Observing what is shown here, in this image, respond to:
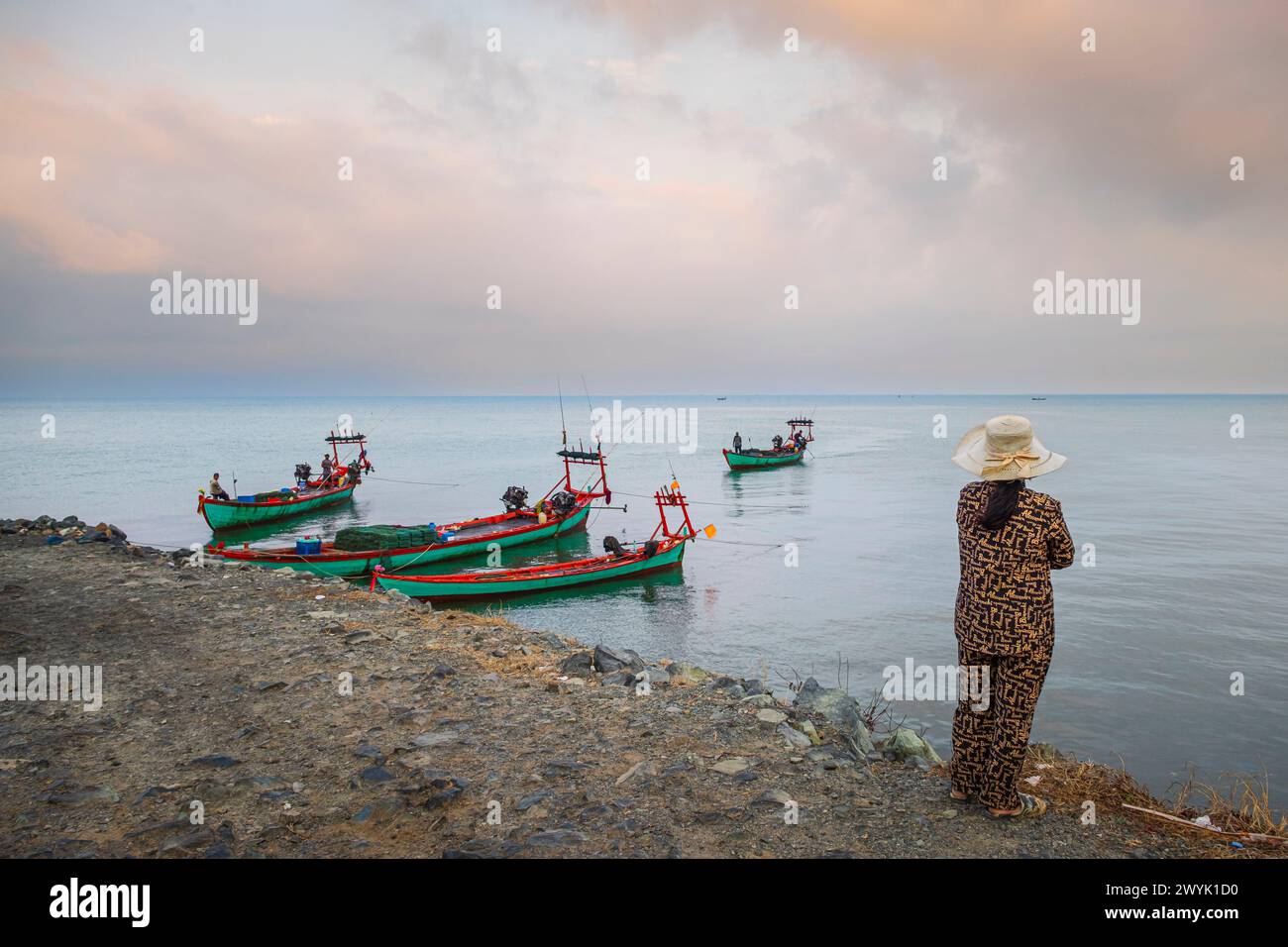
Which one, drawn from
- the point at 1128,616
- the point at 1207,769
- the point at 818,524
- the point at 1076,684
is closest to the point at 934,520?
the point at 818,524

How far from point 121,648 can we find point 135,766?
154 inches

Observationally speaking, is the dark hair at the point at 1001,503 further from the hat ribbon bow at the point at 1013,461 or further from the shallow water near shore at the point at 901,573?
the shallow water near shore at the point at 901,573

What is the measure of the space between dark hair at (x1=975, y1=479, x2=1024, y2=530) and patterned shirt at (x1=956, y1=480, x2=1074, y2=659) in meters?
0.04

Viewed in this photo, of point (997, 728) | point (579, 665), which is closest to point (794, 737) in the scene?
point (997, 728)

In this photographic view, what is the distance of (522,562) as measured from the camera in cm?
2905

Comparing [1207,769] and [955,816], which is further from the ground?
[955,816]

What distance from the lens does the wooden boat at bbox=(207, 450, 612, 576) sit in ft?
72.3

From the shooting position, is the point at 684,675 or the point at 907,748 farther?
the point at 684,675

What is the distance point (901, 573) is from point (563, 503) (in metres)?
14.2

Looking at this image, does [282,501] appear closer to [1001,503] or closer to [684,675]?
[684,675]

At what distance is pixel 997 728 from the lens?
4.80 m

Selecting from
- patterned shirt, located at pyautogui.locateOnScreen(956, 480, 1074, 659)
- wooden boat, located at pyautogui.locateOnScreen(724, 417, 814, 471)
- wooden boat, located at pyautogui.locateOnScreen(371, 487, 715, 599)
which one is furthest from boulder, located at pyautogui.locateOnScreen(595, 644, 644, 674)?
wooden boat, located at pyautogui.locateOnScreen(724, 417, 814, 471)

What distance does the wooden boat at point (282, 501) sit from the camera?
3216cm

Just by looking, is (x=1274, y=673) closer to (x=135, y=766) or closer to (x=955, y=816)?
(x=955, y=816)
